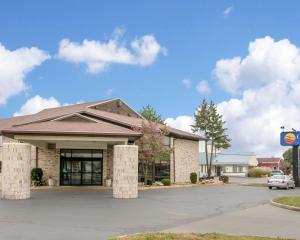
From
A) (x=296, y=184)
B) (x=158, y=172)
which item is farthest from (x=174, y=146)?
(x=296, y=184)

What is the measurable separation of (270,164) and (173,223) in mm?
120910

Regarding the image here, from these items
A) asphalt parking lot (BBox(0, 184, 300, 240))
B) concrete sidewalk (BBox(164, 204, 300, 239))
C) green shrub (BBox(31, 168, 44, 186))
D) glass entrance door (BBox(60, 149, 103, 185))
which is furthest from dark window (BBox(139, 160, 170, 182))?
concrete sidewalk (BBox(164, 204, 300, 239))

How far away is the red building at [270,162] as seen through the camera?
426ft

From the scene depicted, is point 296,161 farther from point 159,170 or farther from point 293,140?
point 159,170

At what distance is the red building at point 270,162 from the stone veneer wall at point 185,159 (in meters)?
83.3

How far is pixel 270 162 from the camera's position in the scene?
135250 mm

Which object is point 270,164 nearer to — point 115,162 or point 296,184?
point 296,184

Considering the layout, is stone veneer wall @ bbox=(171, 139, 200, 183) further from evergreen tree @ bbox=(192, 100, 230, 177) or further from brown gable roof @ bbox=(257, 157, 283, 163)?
Result: brown gable roof @ bbox=(257, 157, 283, 163)

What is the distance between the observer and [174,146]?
44.9m

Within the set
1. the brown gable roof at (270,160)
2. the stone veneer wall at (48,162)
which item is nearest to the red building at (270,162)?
the brown gable roof at (270,160)

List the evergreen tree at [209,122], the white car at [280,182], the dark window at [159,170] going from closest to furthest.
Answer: the white car at [280,182] → the dark window at [159,170] → the evergreen tree at [209,122]

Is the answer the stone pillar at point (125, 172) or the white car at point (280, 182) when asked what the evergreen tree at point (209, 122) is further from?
the stone pillar at point (125, 172)

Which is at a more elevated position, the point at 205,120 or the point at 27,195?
the point at 205,120

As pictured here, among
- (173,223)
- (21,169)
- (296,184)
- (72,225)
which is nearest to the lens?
(72,225)
